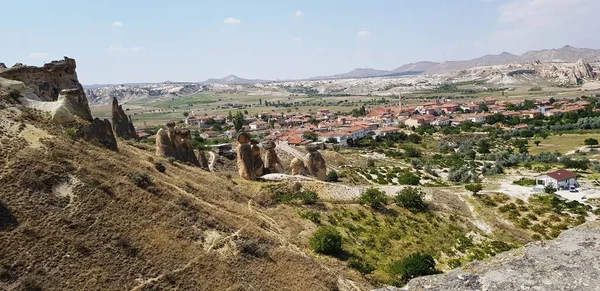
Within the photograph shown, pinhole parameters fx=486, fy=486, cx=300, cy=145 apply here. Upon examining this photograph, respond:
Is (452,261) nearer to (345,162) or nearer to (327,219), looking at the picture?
(327,219)

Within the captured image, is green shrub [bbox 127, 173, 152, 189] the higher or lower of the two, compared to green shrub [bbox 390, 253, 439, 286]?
higher

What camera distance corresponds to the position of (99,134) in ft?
82.9

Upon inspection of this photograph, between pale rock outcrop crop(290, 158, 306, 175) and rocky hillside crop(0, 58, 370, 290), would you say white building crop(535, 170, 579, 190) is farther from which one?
rocky hillside crop(0, 58, 370, 290)

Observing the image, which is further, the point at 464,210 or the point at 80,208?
the point at 464,210

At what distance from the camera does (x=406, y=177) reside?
48.6 metres

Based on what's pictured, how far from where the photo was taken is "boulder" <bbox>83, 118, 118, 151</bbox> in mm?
24328

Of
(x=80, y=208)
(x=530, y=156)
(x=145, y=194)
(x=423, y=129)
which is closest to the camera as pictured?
(x=80, y=208)

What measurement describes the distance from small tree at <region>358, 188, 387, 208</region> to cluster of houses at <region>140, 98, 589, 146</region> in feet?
152

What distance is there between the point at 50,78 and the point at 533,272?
3032cm

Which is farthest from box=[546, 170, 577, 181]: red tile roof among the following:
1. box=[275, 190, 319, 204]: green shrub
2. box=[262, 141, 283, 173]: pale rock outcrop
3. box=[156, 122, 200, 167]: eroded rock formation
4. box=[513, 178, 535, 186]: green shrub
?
box=[156, 122, 200, 167]: eroded rock formation

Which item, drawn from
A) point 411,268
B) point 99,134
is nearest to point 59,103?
point 99,134

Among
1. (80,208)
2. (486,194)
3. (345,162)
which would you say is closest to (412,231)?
(486,194)

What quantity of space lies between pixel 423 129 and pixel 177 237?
95184 millimetres

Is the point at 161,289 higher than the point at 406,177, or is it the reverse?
the point at 161,289
